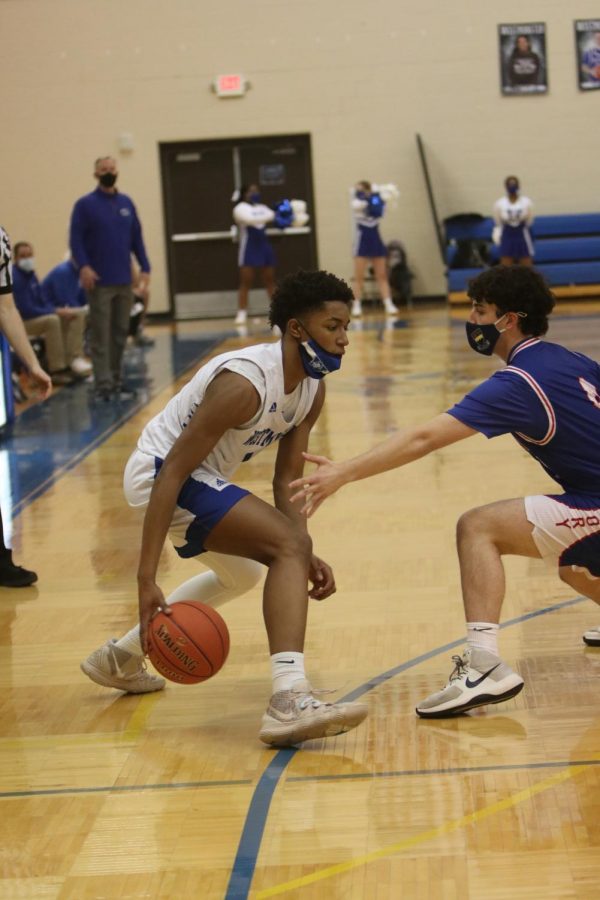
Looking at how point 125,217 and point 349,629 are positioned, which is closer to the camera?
point 349,629

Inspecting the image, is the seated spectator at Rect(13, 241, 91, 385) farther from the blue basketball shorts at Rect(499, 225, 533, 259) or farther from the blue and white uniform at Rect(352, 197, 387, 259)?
the blue basketball shorts at Rect(499, 225, 533, 259)

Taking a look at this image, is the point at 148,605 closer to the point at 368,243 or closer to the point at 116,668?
the point at 116,668

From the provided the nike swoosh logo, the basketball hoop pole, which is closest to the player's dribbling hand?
the nike swoosh logo

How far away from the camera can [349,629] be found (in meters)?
4.63

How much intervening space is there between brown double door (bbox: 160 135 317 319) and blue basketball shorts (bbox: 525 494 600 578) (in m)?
15.5

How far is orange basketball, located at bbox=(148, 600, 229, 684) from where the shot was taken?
11.6ft

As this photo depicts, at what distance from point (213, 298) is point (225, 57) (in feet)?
11.0

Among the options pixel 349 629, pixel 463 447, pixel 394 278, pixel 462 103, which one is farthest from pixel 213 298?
pixel 349 629

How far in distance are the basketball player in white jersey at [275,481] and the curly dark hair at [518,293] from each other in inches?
16.4

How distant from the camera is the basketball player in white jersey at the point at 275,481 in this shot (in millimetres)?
3557

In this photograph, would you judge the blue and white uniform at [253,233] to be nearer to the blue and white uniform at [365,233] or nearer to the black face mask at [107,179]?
the blue and white uniform at [365,233]

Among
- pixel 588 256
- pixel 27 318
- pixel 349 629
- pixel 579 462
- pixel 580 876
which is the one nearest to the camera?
pixel 580 876

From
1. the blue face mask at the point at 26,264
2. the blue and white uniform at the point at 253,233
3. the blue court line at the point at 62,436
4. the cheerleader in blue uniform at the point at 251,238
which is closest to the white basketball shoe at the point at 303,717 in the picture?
the blue court line at the point at 62,436

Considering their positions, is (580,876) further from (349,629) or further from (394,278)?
(394,278)
